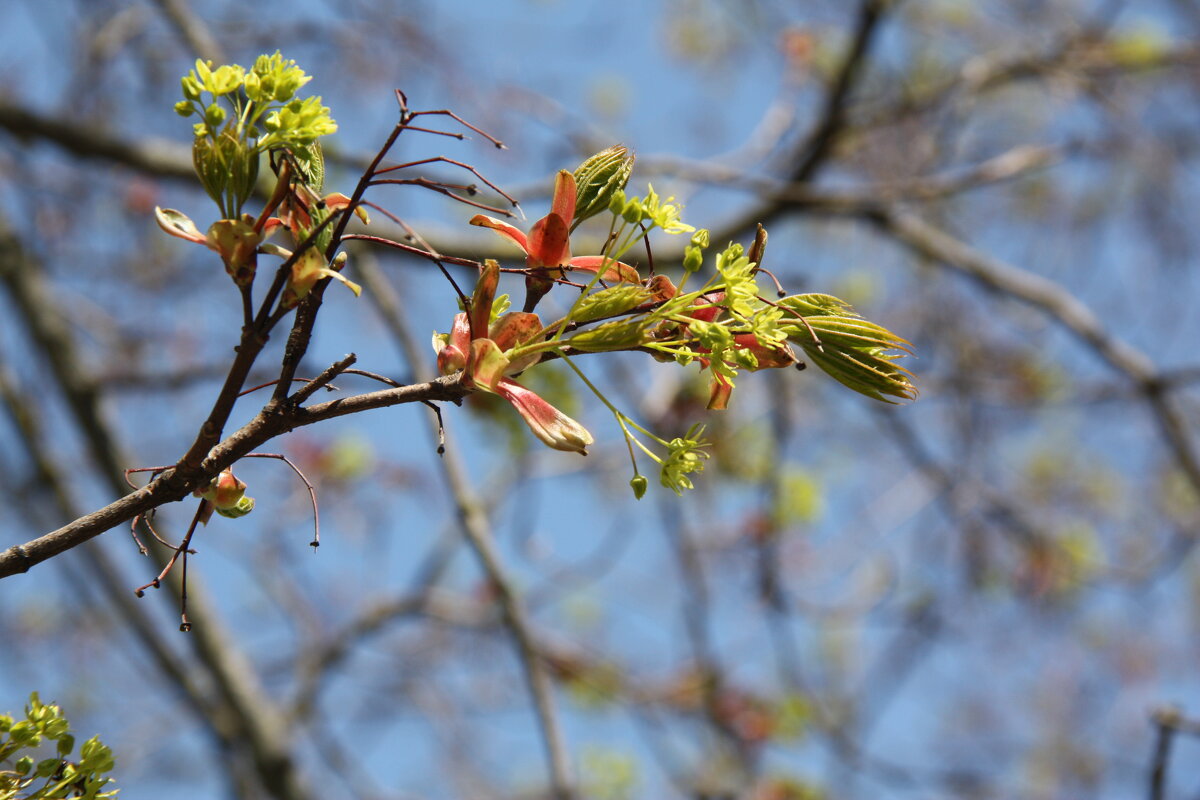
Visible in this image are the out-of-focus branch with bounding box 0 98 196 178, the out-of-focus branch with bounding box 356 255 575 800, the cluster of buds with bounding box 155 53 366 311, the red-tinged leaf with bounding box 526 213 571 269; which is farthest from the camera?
the out-of-focus branch with bounding box 0 98 196 178

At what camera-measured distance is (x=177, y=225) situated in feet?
2.91

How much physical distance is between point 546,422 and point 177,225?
37 cm

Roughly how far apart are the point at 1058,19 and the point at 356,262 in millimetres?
4869

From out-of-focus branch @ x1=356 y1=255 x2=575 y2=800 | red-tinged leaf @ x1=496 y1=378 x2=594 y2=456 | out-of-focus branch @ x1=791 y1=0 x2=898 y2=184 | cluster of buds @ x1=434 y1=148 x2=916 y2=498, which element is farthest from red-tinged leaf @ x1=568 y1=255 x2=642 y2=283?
out-of-focus branch @ x1=791 y1=0 x2=898 y2=184

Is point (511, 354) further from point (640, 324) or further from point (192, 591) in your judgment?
point (192, 591)

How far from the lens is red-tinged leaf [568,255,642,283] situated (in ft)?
2.96

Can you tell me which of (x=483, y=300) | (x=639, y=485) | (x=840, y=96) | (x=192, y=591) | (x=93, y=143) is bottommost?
(x=639, y=485)

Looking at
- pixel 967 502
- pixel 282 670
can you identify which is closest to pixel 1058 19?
pixel 967 502

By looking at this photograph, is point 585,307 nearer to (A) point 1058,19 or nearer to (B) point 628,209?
(B) point 628,209

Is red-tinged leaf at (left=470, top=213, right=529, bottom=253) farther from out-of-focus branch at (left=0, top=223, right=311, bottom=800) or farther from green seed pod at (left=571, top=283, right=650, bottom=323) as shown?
out-of-focus branch at (left=0, top=223, right=311, bottom=800)

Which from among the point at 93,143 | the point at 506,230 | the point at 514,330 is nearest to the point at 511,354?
the point at 514,330

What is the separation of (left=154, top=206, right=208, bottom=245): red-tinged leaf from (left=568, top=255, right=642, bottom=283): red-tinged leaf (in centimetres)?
33

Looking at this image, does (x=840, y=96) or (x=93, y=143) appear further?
(x=840, y=96)

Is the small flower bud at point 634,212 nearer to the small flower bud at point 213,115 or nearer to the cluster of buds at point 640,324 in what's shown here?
the cluster of buds at point 640,324
